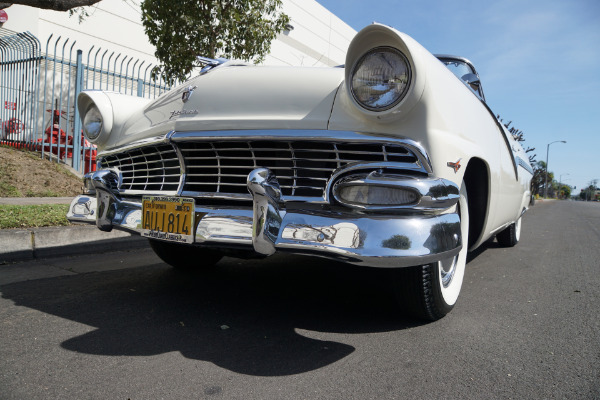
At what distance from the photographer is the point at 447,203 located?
5.98 ft

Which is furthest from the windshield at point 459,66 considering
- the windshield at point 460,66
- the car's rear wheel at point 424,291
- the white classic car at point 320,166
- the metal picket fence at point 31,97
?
the metal picket fence at point 31,97

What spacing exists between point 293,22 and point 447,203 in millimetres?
21297

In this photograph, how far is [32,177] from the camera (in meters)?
6.47

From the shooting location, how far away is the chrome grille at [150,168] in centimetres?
231

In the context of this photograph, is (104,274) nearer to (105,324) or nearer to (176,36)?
(105,324)

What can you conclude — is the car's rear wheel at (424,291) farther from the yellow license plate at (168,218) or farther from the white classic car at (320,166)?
the yellow license plate at (168,218)

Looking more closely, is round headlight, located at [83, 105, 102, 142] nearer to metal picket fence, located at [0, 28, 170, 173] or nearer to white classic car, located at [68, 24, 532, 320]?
white classic car, located at [68, 24, 532, 320]

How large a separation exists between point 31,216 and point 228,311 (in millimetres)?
2559

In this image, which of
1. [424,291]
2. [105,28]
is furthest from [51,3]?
[105,28]

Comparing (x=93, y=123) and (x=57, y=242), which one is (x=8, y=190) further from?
(x=93, y=123)

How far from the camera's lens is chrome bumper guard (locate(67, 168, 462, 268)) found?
1666mm

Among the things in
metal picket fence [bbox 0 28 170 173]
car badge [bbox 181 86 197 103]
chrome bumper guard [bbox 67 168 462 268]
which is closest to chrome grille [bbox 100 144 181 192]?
car badge [bbox 181 86 197 103]

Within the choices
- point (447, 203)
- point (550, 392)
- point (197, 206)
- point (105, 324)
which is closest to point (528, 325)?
point (550, 392)

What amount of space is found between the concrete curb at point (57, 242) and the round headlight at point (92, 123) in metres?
1.20
